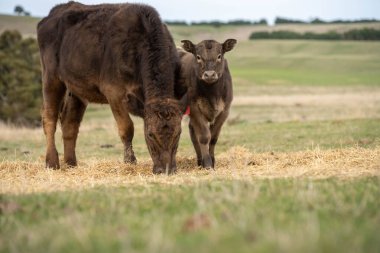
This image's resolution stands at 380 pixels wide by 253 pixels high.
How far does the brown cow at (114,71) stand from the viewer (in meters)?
9.77

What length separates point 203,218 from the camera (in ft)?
16.9

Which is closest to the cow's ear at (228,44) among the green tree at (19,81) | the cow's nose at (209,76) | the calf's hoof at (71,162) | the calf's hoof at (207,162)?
the cow's nose at (209,76)

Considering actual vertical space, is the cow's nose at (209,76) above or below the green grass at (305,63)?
above

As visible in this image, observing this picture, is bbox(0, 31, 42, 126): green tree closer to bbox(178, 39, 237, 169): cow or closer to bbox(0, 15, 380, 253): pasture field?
bbox(0, 15, 380, 253): pasture field

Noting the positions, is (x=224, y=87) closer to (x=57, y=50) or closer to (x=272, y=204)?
(x=57, y=50)

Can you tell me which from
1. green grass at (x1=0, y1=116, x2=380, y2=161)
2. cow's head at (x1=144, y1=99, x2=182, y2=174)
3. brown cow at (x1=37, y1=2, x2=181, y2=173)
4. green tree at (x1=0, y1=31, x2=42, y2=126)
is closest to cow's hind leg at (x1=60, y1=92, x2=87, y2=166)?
brown cow at (x1=37, y1=2, x2=181, y2=173)

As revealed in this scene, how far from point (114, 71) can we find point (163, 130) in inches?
79.1

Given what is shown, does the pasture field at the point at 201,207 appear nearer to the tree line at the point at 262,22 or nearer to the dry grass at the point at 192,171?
the dry grass at the point at 192,171

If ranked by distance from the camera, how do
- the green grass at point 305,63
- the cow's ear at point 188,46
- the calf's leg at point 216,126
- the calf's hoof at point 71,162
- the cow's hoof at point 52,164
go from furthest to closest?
the green grass at point 305,63 → the calf's hoof at point 71,162 → the cow's hoof at point 52,164 → the calf's leg at point 216,126 → the cow's ear at point 188,46

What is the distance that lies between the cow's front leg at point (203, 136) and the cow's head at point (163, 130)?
1618 millimetres

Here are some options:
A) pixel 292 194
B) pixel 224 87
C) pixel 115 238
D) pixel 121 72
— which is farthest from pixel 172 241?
pixel 224 87

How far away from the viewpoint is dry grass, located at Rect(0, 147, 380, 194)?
325 inches

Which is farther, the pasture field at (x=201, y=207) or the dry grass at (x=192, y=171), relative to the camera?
the dry grass at (x=192, y=171)

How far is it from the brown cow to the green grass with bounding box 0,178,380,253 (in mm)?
2284
